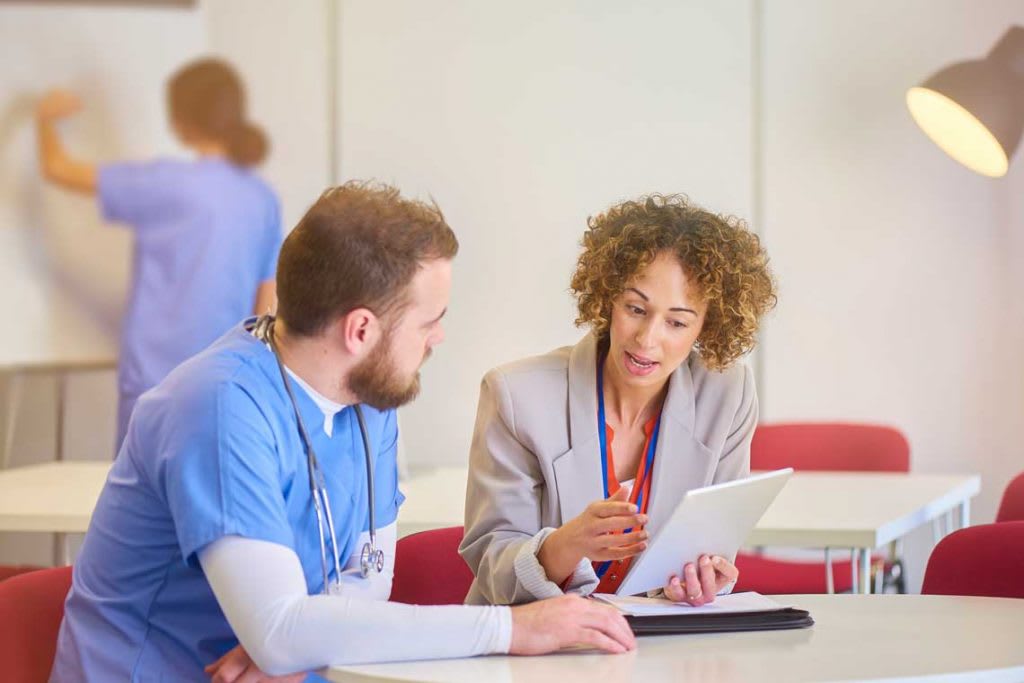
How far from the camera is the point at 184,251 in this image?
4098 millimetres

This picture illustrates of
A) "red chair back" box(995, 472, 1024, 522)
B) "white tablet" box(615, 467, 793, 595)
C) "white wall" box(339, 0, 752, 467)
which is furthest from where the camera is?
"white wall" box(339, 0, 752, 467)

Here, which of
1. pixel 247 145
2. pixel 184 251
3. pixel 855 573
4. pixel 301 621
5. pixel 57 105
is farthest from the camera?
pixel 247 145

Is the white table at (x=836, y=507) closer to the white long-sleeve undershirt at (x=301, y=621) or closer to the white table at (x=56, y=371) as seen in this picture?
the white long-sleeve undershirt at (x=301, y=621)

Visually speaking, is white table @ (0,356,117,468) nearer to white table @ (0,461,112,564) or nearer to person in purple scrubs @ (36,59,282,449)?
person in purple scrubs @ (36,59,282,449)

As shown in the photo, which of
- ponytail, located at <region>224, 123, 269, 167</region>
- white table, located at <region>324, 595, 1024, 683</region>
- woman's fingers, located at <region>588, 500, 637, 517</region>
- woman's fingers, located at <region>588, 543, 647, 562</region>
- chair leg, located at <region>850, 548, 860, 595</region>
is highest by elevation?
ponytail, located at <region>224, 123, 269, 167</region>

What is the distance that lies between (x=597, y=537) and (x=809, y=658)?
37 centimetres

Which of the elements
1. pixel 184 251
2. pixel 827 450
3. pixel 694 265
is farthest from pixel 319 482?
pixel 184 251

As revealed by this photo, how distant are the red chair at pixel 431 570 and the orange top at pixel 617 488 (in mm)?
231

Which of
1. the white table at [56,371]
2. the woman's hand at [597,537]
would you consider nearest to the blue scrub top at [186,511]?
the woman's hand at [597,537]

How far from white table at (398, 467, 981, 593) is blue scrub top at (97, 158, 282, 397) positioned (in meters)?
0.95

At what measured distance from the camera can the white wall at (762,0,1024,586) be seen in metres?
4.34

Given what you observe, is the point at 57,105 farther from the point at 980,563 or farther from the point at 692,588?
the point at 980,563

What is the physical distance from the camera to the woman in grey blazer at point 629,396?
2.12m

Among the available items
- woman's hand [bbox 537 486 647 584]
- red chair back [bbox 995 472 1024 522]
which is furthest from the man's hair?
red chair back [bbox 995 472 1024 522]
